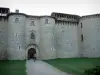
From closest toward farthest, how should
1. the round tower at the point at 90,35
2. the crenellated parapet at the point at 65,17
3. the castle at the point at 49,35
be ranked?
the castle at the point at 49,35
the round tower at the point at 90,35
the crenellated parapet at the point at 65,17

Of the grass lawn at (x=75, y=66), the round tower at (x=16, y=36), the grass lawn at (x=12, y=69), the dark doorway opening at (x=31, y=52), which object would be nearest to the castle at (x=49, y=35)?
the round tower at (x=16, y=36)

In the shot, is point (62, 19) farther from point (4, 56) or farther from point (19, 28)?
point (4, 56)

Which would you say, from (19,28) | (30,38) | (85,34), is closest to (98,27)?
(85,34)

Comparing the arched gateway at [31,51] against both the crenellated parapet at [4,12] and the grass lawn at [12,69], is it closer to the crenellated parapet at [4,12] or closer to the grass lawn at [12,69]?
the crenellated parapet at [4,12]

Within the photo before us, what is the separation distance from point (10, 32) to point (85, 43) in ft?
60.3

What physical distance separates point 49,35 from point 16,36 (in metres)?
7.33

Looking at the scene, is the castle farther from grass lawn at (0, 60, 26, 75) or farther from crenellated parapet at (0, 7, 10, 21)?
grass lawn at (0, 60, 26, 75)

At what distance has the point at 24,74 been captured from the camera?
43.4ft

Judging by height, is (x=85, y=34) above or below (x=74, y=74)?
above

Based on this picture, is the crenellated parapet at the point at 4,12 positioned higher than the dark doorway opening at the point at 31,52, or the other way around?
the crenellated parapet at the point at 4,12

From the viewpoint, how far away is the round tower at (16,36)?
98.7 ft

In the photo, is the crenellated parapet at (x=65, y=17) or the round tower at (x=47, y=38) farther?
the crenellated parapet at (x=65, y=17)

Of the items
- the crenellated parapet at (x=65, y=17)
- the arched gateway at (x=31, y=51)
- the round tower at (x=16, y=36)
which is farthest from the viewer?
the crenellated parapet at (x=65, y=17)

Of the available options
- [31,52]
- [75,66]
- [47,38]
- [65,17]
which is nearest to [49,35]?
[47,38]
